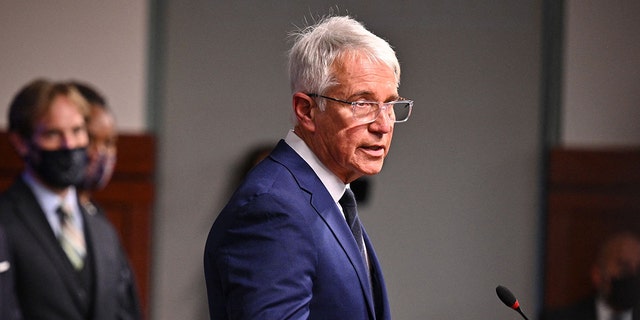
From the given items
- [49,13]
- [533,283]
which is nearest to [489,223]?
[533,283]

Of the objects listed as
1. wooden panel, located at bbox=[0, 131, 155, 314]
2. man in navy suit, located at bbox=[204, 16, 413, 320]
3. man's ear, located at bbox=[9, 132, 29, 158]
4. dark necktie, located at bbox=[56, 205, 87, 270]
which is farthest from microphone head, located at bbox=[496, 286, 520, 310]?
wooden panel, located at bbox=[0, 131, 155, 314]

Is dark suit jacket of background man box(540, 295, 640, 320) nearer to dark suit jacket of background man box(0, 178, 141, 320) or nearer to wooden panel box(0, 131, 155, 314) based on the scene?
dark suit jacket of background man box(0, 178, 141, 320)

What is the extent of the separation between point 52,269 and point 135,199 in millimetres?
1008

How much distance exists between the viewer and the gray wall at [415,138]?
4168 mm

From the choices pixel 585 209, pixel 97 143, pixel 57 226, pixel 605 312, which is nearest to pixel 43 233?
pixel 57 226

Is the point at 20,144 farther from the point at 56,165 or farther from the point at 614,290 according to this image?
the point at 614,290

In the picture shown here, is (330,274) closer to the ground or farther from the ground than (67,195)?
farther from the ground

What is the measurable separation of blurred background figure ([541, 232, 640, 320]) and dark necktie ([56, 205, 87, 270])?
1743 millimetres

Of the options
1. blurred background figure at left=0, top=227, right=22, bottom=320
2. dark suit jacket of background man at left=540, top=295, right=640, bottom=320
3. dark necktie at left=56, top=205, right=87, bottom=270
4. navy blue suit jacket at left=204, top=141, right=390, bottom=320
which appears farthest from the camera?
dark suit jacket of background man at left=540, top=295, right=640, bottom=320

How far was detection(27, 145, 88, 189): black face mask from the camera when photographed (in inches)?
127

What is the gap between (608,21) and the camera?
14.4 feet

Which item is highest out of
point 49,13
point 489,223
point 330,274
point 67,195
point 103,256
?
point 49,13

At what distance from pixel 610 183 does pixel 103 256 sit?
2348 millimetres

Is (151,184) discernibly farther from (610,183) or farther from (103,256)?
(610,183)
